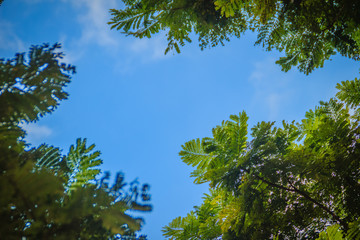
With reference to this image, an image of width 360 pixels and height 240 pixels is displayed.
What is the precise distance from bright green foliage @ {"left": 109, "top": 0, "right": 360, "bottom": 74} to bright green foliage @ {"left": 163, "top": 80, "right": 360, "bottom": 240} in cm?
189

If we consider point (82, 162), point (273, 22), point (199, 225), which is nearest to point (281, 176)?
point (199, 225)

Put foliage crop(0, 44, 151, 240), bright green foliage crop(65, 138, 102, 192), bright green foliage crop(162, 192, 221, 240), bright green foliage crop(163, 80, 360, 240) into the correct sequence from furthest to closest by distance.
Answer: bright green foliage crop(162, 192, 221, 240) → bright green foliage crop(163, 80, 360, 240) → bright green foliage crop(65, 138, 102, 192) → foliage crop(0, 44, 151, 240)

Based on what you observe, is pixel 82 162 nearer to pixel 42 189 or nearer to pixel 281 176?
pixel 42 189

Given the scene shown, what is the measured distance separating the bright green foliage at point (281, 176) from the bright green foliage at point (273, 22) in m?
1.89

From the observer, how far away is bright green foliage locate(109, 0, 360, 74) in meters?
3.02

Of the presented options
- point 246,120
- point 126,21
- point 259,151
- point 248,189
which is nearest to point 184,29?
point 126,21

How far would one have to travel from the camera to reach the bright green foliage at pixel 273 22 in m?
3.02

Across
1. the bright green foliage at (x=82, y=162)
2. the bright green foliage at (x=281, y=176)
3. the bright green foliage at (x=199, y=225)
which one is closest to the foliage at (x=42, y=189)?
the bright green foliage at (x=82, y=162)

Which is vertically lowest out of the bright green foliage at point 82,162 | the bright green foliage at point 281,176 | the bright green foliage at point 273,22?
the bright green foliage at point 281,176

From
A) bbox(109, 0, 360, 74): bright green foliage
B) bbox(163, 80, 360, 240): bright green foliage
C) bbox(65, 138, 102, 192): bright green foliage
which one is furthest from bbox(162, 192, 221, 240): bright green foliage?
bbox(109, 0, 360, 74): bright green foliage

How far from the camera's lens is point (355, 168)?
235 cm

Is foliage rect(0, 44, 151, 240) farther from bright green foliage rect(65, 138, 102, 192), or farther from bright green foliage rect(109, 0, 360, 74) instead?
bright green foliage rect(109, 0, 360, 74)

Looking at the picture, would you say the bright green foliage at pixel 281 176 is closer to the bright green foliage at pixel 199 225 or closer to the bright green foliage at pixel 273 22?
the bright green foliage at pixel 199 225

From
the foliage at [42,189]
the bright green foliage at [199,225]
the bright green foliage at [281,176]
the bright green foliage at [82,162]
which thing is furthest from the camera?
the bright green foliage at [199,225]
